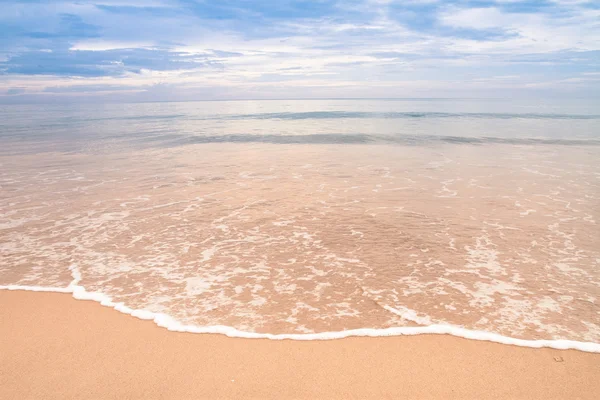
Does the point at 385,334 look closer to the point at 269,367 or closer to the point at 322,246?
the point at 269,367

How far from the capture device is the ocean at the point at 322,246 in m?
5.21

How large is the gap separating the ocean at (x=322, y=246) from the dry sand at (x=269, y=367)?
0.93 feet

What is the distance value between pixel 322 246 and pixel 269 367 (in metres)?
3.54

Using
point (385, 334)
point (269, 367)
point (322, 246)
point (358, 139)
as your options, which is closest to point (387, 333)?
point (385, 334)

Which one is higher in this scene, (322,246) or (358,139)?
(358,139)

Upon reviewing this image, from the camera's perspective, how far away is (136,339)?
477 cm

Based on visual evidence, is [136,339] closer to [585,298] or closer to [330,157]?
[585,298]

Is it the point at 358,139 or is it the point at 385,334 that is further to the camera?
the point at 358,139

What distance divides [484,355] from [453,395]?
80 cm

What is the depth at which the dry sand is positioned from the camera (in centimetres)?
391

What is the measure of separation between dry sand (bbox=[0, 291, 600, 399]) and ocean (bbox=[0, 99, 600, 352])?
0.28 meters

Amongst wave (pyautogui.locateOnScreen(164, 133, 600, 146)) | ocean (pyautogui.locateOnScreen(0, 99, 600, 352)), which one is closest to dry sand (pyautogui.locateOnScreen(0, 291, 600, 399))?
ocean (pyautogui.locateOnScreen(0, 99, 600, 352))

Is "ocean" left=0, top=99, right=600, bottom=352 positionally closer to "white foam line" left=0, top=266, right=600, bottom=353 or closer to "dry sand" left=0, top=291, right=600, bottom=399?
"white foam line" left=0, top=266, right=600, bottom=353

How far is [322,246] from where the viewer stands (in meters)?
7.60
